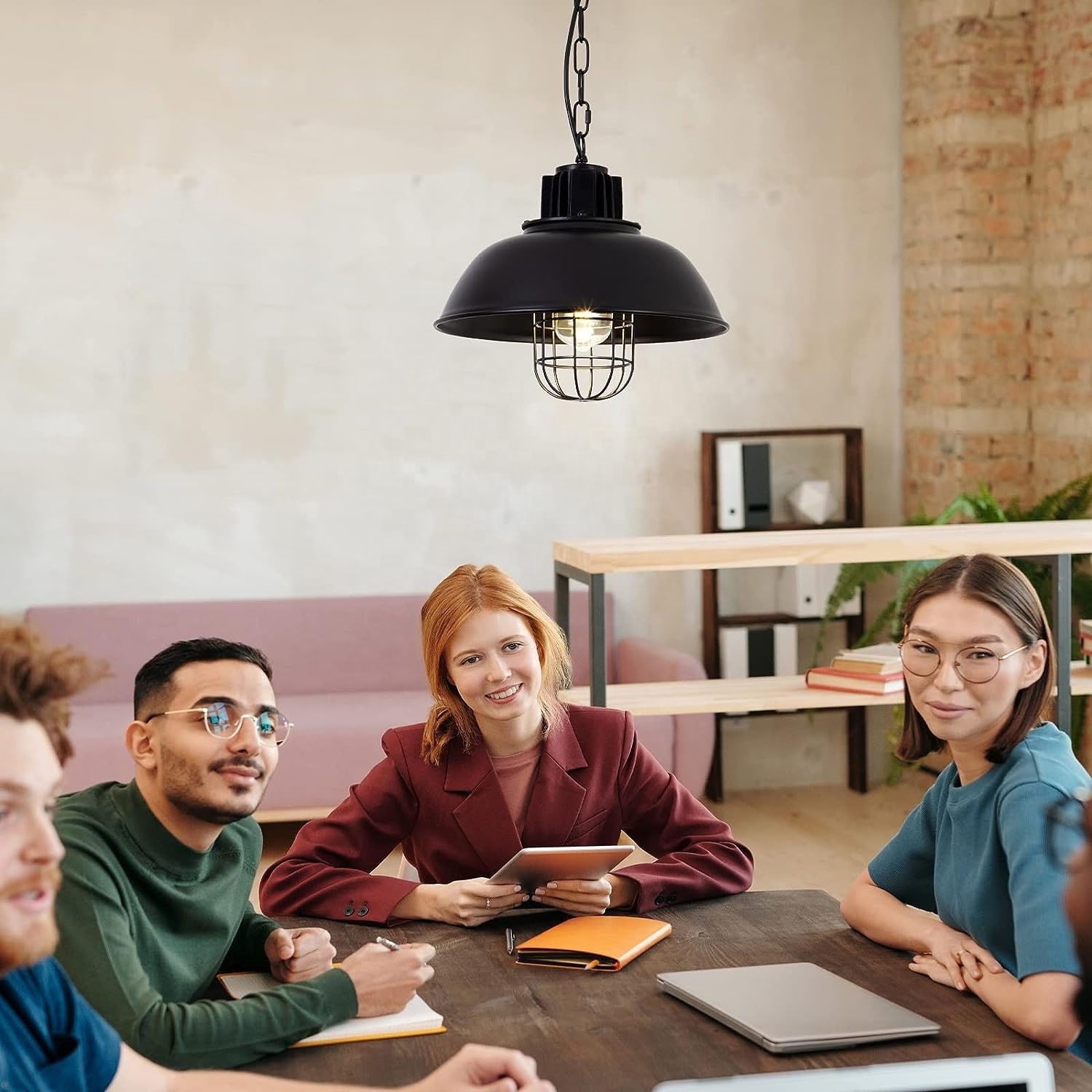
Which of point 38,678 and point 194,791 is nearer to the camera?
point 38,678

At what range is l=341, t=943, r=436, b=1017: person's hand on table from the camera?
5.87ft

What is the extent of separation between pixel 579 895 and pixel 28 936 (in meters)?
1.12

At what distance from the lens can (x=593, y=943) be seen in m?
2.02

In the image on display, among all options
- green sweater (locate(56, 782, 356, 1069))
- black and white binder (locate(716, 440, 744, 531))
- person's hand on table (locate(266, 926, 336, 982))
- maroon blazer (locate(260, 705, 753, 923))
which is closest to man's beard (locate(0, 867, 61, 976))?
green sweater (locate(56, 782, 356, 1069))

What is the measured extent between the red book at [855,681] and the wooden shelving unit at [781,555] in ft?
0.63

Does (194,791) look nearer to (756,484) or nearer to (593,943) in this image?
(593,943)

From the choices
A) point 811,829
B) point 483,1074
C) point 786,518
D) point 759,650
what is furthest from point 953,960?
point 786,518

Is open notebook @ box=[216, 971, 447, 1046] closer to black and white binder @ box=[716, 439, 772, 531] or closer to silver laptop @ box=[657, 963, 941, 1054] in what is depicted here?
silver laptop @ box=[657, 963, 941, 1054]

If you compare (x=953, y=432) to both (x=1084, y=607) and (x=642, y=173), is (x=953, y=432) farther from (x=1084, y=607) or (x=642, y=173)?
(x=642, y=173)

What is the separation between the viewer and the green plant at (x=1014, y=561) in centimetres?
499

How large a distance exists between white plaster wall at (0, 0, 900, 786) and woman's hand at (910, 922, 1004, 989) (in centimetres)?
384

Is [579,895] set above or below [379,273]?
below

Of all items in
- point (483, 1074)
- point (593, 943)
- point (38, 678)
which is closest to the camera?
point (38, 678)

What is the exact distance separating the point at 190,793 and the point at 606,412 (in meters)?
4.14
